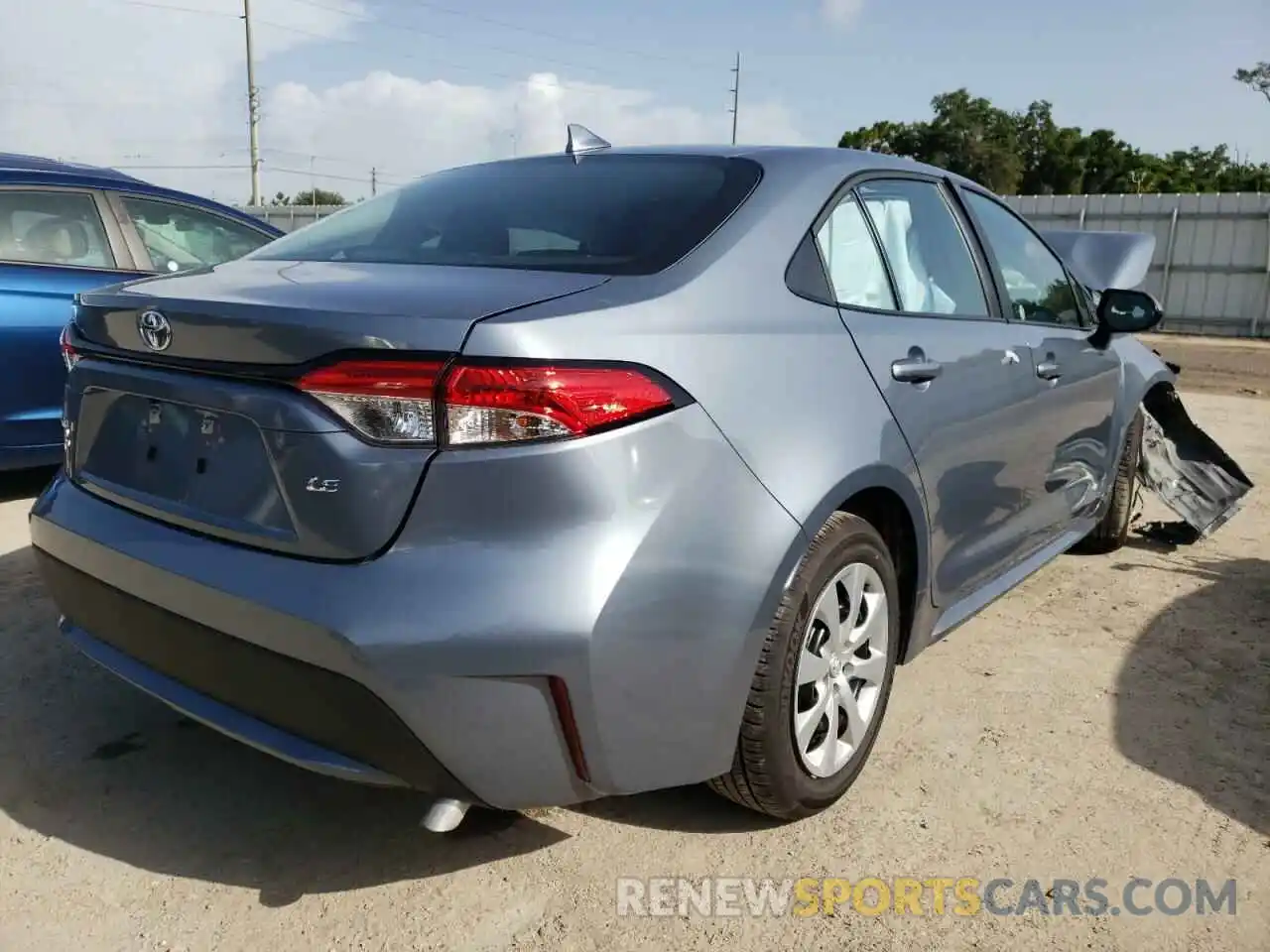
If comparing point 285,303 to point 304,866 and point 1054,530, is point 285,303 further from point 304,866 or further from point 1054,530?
point 1054,530

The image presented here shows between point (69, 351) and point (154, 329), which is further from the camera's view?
point (69, 351)

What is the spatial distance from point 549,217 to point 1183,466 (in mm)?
3609

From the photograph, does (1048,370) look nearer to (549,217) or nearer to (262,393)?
(549,217)

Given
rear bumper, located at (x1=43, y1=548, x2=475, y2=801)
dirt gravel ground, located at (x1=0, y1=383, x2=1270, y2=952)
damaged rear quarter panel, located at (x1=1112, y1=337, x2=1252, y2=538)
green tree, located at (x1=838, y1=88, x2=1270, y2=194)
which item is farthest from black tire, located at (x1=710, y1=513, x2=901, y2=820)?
green tree, located at (x1=838, y1=88, x2=1270, y2=194)

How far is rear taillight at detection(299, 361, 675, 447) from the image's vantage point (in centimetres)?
172

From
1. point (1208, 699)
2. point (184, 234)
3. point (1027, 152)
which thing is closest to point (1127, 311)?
point (1208, 699)

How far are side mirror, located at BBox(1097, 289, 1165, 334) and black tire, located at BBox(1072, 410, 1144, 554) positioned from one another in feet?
2.65

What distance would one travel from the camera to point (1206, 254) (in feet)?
55.6

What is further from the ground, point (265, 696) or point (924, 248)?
point (924, 248)

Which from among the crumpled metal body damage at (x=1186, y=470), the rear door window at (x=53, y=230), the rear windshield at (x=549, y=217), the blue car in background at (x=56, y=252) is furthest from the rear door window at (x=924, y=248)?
the rear door window at (x=53, y=230)

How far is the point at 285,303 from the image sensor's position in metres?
1.87

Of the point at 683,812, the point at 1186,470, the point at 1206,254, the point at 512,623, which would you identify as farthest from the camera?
the point at 1206,254

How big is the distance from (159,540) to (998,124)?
50.7 m

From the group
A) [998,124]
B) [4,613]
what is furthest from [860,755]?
[998,124]
